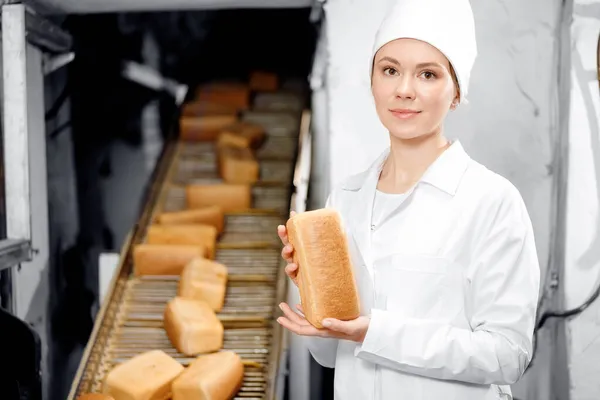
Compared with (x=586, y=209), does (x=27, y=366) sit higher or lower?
lower

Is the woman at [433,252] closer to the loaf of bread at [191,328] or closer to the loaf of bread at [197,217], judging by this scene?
the loaf of bread at [191,328]

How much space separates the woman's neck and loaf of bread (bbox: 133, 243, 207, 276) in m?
1.26

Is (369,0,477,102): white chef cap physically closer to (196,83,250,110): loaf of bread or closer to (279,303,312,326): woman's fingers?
(279,303,312,326): woman's fingers

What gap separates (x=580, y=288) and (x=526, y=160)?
35 cm

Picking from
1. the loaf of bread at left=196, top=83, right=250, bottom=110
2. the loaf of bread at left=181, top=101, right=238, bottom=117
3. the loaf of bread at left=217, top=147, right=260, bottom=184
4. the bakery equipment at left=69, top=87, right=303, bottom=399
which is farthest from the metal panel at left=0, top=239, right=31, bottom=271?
the loaf of bread at left=196, top=83, right=250, bottom=110

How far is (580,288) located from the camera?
1510 mm

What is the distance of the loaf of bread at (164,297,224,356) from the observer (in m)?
1.88

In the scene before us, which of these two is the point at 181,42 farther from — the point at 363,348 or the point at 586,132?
the point at 363,348

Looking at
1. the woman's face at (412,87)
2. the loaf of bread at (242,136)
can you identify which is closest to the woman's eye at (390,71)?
the woman's face at (412,87)

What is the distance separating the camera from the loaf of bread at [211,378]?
1.67 metres

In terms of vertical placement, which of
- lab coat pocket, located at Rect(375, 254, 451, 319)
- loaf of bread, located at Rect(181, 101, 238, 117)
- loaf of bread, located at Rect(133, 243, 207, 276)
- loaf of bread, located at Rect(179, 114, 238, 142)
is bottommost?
loaf of bread, located at Rect(133, 243, 207, 276)

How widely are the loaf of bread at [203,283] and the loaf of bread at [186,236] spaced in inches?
6.0

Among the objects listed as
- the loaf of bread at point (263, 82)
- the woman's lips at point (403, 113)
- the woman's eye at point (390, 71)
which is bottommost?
the woman's lips at point (403, 113)

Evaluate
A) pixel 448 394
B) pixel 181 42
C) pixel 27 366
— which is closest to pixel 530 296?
pixel 448 394
